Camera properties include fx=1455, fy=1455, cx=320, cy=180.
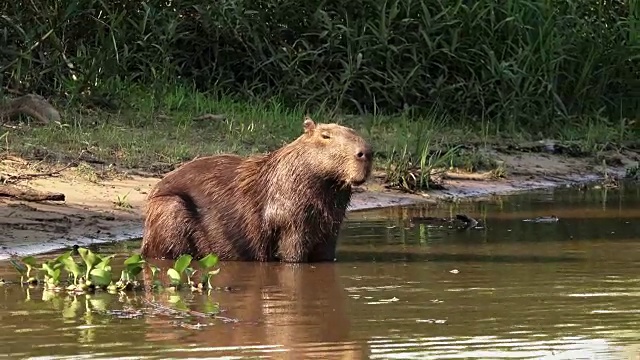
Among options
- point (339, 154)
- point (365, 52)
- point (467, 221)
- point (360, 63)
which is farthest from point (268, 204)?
point (365, 52)

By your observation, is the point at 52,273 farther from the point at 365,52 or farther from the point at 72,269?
the point at 365,52

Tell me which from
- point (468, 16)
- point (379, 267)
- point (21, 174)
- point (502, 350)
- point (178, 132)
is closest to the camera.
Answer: point (502, 350)

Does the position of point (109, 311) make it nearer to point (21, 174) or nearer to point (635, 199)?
point (21, 174)

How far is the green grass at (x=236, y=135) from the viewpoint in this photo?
9562 mm

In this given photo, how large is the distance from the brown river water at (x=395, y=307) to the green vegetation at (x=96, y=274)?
0.09 m

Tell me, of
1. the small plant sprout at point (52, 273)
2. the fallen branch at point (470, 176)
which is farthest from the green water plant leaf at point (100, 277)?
the fallen branch at point (470, 176)

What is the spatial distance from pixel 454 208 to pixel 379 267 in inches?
107

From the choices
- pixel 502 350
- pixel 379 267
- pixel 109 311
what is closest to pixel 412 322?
pixel 502 350

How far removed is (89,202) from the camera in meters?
8.34

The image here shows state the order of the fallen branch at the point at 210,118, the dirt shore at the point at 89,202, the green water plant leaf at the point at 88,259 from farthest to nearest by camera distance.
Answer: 1. the fallen branch at the point at 210,118
2. the dirt shore at the point at 89,202
3. the green water plant leaf at the point at 88,259

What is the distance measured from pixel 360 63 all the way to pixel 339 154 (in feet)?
17.4

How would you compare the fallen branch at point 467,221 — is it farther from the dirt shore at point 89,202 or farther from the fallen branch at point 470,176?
the fallen branch at point 470,176

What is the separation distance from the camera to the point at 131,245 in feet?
24.8

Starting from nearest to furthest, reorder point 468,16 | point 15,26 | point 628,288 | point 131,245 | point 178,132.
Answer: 1. point 628,288
2. point 131,245
3. point 178,132
4. point 15,26
5. point 468,16
